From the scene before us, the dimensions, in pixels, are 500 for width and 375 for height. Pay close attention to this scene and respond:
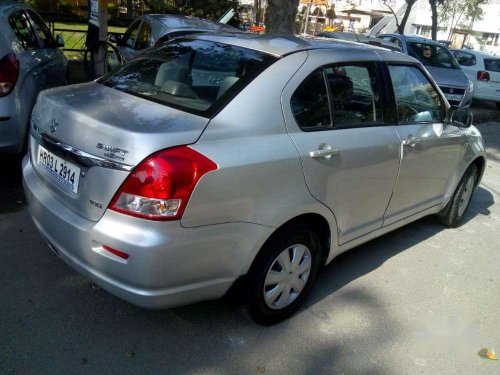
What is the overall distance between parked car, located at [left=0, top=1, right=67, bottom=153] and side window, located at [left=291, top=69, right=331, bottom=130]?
2786 mm

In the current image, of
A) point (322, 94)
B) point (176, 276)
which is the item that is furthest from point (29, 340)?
point (322, 94)

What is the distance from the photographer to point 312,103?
3.09 m

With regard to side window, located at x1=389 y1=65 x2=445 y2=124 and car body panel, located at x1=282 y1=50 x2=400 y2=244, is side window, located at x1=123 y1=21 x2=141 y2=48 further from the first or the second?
car body panel, located at x1=282 y1=50 x2=400 y2=244

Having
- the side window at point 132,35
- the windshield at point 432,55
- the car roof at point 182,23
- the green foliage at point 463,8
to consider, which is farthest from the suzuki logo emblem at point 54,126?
the green foliage at point 463,8

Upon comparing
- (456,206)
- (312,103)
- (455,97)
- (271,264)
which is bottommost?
(456,206)

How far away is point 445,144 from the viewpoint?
429 cm

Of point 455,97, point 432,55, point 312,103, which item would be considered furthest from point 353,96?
point 432,55

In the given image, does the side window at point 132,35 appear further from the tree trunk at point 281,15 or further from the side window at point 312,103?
the side window at point 312,103

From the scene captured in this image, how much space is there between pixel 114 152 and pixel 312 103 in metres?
1.25

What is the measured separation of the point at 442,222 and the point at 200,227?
11.6ft

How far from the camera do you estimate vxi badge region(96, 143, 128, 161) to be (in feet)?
7.90

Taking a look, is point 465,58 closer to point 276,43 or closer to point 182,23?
point 182,23

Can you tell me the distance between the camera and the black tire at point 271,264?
2.88 m

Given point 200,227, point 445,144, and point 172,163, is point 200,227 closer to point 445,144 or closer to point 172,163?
point 172,163
